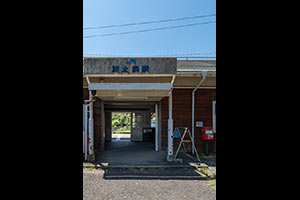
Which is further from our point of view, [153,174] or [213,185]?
[153,174]

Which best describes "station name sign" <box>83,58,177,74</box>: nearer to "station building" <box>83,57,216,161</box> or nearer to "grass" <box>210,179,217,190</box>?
"station building" <box>83,57,216,161</box>

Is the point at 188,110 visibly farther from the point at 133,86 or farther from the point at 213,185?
the point at 213,185

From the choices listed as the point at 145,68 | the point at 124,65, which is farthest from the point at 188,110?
the point at 124,65

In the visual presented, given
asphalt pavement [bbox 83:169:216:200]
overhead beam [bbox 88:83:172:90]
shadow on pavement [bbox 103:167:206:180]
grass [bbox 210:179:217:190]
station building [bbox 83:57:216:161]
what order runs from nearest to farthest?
asphalt pavement [bbox 83:169:216:200], grass [bbox 210:179:217:190], shadow on pavement [bbox 103:167:206:180], overhead beam [bbox 88:83:172:90], station building [bbox 83:57:216:161]

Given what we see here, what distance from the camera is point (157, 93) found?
6266mm

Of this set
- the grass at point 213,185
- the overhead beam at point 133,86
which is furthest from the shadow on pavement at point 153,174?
the overhead beam at point 133,86

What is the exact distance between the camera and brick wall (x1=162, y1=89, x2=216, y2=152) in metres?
7.72

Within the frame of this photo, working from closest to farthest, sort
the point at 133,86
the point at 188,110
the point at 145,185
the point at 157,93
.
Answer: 1. the point at 145,185
2. the point at 133,86
3. the point at 157,93
4. the point at 188,110

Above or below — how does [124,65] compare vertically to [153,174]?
above

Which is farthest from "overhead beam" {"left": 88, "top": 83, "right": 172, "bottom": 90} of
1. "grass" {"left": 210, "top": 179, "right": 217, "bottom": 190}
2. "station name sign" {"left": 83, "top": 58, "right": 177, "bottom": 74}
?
"grass" {"left": 210, "top": 179, "right": 217, "bottom": 190}

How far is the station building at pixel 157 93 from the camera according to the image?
18.7ft

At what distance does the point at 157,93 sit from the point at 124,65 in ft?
5.12
